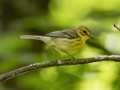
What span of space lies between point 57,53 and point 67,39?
77 centimetres

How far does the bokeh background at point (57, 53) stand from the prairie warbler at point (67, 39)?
0.55 metres

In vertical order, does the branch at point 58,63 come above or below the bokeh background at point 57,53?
above

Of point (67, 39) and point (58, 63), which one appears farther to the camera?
point (67, 39)

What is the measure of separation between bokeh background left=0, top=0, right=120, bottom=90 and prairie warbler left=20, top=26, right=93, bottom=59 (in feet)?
1.80

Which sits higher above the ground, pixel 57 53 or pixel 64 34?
pixel 64 34

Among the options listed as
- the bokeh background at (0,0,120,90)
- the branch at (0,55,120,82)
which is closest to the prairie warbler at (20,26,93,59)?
the bokeh background at (0,0,120,90)

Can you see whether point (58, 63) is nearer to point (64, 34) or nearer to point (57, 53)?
point (64, 34)

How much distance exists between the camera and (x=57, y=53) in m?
6.03

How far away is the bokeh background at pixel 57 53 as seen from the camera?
5.76 metres

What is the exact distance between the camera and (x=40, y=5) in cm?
828

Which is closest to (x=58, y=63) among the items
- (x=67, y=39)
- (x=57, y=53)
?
(x=67, y=39)

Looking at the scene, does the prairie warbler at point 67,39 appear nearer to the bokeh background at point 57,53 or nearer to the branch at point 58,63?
the bokeh background at point 57,53

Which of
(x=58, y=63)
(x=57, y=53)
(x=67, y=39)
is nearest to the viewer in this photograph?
(x=58, y=63)

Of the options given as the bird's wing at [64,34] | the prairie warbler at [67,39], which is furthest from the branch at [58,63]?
the bird's wing at [64,34]
